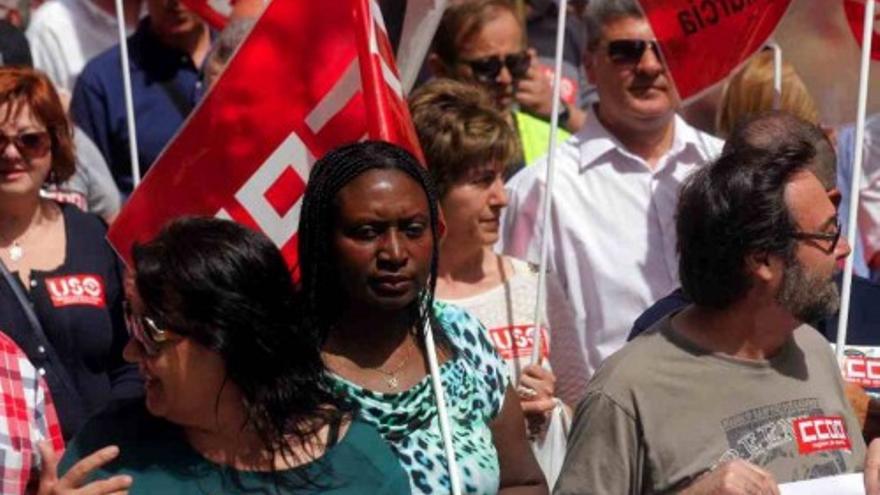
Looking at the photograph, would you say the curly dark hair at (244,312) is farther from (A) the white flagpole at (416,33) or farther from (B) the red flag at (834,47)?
(B) the red flag at (834,47)

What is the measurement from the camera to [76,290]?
20.3 ft

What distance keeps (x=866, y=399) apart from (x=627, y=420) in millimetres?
981

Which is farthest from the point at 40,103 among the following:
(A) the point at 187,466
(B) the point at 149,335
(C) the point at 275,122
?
(A) the point at 187,466

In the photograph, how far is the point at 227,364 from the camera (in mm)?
4629

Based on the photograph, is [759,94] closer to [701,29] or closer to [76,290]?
[701,29]

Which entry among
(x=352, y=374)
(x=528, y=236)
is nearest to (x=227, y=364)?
(x=352, y=374)

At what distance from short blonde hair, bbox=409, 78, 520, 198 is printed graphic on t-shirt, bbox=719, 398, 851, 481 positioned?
1.48 metres

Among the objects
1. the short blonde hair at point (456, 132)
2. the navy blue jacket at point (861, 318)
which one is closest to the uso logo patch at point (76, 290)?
the short blonde hair at point (456, 132)

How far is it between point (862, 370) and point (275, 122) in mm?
1596

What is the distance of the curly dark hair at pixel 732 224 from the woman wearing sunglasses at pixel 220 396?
2.79ft

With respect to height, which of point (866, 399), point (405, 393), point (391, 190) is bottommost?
point (866, 399)

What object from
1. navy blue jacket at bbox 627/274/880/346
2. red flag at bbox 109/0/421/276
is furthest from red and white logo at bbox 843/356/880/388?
red flag at bbox 109/0/421/276

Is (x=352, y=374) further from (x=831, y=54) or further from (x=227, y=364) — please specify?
(x=831, y=54)

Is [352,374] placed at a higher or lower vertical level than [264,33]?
lower
